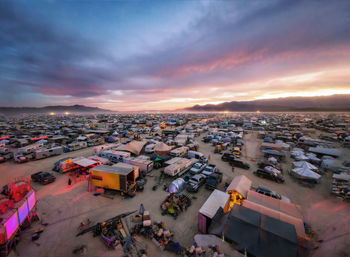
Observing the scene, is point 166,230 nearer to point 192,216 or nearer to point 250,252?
point 192,216

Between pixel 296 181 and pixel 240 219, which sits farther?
pixel 296 181

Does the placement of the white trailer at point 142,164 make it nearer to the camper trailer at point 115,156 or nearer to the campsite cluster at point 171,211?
the campsite cluster at point 171,211

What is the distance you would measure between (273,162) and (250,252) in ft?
61.3

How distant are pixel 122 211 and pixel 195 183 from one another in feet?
24.6

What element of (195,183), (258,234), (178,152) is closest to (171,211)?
(195,183)

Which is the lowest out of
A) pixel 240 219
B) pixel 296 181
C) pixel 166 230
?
pixel 296 181

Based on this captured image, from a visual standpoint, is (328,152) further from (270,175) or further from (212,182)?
(212,182)

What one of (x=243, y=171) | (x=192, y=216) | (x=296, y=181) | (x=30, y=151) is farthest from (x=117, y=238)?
(x=30, y=151)

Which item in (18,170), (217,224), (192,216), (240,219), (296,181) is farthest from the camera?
(18,170)

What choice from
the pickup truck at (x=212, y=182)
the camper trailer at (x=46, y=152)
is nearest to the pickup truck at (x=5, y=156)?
the camper trailer at (x=46, y=152)

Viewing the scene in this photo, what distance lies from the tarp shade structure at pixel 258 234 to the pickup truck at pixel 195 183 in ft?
17.8

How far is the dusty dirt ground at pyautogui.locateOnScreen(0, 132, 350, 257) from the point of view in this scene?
8070 millimetres

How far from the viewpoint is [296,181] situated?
1603cm

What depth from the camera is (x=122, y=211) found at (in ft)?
36.1
